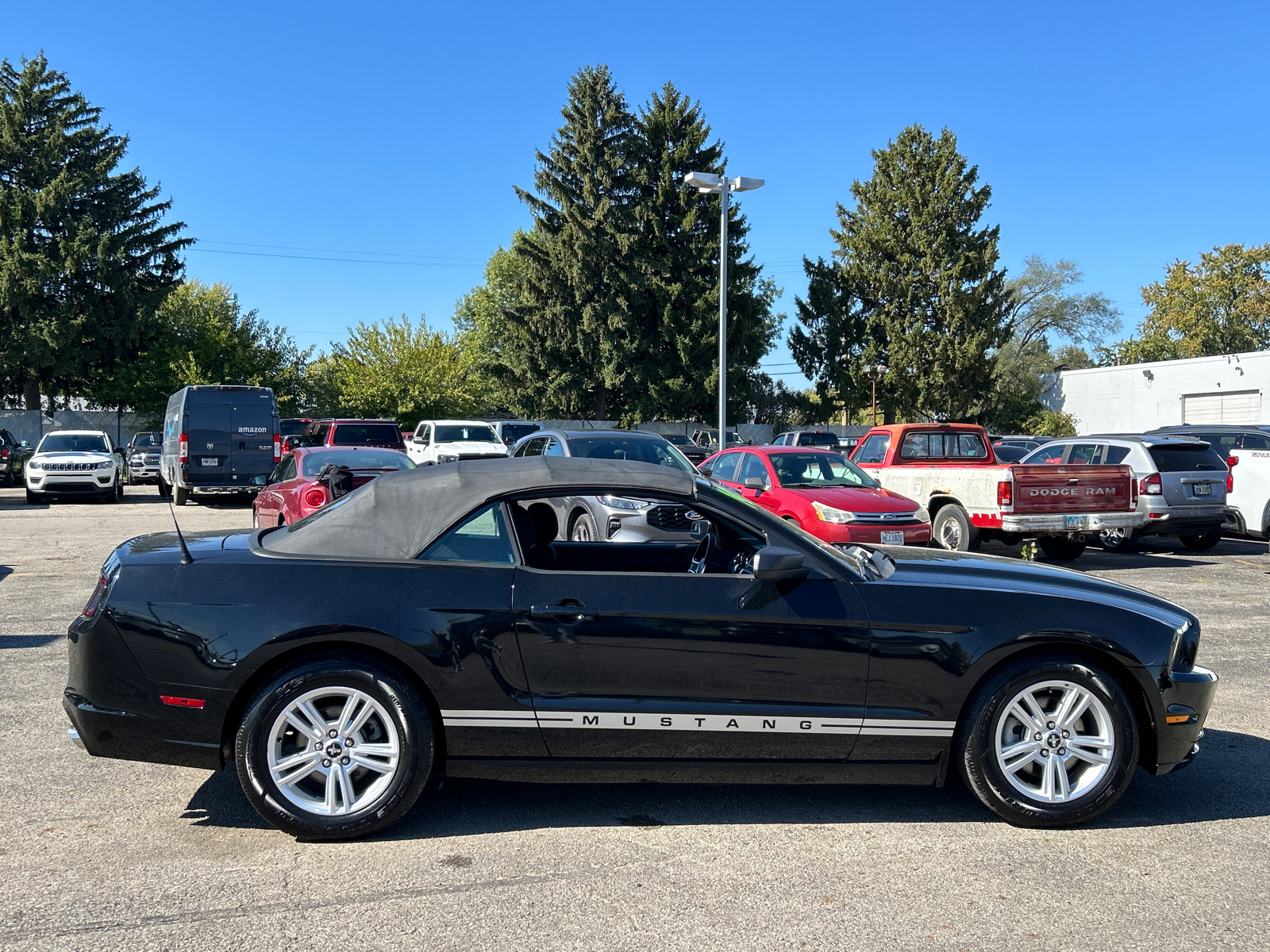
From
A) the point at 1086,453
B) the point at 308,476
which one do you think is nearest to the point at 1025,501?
the point at 1086,453

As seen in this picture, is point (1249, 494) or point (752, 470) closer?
point (752, 470)

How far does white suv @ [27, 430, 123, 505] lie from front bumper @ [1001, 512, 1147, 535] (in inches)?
755

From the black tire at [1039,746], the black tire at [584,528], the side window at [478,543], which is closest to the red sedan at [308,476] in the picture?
the black tire at [584,528]

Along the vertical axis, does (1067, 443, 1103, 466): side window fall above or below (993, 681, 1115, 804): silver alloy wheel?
above

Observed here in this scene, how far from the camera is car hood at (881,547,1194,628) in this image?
4363mm

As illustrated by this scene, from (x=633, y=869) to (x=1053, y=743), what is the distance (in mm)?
1828

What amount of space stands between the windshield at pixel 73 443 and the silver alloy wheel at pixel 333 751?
21.9 metres

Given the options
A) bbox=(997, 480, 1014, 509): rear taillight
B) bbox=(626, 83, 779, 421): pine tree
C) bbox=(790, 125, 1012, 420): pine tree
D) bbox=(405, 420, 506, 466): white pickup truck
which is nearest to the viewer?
bbox=(997, 480, 1014, 509): rear taillight

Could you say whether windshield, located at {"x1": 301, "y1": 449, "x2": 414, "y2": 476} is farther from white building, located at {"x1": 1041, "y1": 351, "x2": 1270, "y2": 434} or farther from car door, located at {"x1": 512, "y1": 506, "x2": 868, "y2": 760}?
white building, located at {"x1": 1041, "y1": 351, "x2": 1270, "y2": 434}

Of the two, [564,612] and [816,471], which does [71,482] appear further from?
[564,612]

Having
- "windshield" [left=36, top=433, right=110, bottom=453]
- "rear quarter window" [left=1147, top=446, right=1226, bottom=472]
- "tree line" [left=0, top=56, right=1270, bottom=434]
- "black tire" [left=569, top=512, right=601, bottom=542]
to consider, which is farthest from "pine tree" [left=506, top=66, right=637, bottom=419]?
"black tire" [left=569, top=512, right=601, bottom=542]

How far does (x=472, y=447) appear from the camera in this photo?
2419cm

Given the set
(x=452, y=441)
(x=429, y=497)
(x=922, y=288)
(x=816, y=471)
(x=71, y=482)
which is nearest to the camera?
(x=429, y=497)

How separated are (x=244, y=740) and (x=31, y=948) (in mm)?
999
